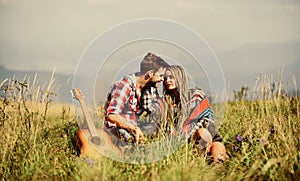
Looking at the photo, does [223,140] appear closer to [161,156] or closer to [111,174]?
[161,156]

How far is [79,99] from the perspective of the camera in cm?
431

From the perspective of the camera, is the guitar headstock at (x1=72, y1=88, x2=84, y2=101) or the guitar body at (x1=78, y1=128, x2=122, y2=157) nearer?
the guitar body at (x1=78, y1=128, x2=122, y2=157)

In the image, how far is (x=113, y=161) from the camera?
3.68m

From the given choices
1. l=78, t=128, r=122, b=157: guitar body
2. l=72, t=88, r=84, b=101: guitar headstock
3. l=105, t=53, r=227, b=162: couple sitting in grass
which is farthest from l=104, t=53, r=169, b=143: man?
l=72, t=88, r=84, b=101: guitar headstock

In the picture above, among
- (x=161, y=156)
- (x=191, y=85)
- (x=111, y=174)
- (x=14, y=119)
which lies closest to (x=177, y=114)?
(x=191, y=85)

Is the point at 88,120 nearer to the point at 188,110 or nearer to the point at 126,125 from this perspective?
the point at 126,125

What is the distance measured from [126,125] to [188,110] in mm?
694

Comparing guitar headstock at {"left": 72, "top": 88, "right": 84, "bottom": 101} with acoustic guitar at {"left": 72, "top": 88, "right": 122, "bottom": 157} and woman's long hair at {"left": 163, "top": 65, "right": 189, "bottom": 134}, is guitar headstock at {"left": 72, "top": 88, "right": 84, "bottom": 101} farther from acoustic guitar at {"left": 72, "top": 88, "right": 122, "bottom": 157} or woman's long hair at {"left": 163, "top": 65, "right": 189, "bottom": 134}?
woman's long hair at {"left": 163, "top": 65, "right": 189, "bottom": 134}

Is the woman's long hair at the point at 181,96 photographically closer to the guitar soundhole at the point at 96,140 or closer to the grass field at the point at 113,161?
the grass field at the point at 113,161

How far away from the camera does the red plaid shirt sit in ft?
14.0

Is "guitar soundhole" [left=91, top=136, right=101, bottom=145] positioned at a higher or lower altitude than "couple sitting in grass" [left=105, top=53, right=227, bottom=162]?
lower

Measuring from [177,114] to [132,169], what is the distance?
110 cm

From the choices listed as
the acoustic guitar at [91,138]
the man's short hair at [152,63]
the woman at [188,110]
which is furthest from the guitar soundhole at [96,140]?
the man's short hair at [152,63]

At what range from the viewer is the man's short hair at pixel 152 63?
4270 millimetres
